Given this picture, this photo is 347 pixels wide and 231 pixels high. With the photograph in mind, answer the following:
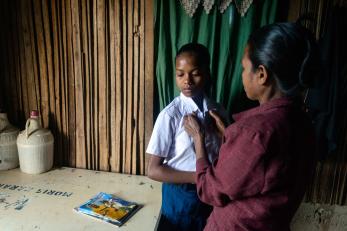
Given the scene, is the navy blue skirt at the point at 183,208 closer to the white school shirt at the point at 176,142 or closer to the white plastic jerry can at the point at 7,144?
the white school shirt at the point at 176,142

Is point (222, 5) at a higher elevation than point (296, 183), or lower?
higher

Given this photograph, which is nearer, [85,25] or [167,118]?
[167,118]

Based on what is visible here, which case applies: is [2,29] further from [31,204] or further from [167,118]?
[167,118]

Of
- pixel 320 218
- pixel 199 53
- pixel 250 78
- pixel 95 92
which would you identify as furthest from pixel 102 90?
pixel 320 218

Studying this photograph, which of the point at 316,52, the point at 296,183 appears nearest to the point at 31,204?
the point at 296,183

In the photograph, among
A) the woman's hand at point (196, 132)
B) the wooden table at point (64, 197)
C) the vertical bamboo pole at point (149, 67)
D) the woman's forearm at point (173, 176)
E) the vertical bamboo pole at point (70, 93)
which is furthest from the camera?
the vertical bamboo pole at point (70, 93)

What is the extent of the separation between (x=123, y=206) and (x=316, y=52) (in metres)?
1.09

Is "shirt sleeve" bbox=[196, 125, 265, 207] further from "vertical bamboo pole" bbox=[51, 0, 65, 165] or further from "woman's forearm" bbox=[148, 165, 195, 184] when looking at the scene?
"vertical bamboo pole" bbox=[51, 0, 65, 165]

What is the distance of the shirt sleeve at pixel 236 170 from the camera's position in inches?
24.9

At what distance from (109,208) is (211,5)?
1.17 m

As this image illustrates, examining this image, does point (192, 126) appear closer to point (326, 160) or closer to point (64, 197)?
point (64, 197)

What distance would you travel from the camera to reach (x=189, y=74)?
109 centimetres

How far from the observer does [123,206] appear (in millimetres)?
1315

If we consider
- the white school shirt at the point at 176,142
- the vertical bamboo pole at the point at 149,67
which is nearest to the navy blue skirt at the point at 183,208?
the white school shirt at the point at 176,142
